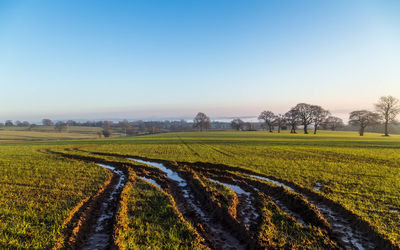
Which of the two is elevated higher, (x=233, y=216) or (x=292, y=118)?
Result: (x=292, y=118)

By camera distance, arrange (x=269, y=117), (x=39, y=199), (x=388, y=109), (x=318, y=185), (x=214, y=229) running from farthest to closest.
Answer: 1. (x=269, y=117)
2. (x=388, y=109)
3. (x=318, y=185)
4. (x=39, y=199)
5. (x=214, y=229)

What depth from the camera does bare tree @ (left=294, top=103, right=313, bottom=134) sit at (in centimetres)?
7628

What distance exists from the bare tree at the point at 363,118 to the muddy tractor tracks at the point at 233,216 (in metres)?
81.5

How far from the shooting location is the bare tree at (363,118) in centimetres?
6877

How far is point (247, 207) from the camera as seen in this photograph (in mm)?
9055

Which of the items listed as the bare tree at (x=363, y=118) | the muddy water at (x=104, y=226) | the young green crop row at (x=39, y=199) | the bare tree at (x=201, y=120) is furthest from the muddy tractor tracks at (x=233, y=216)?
the bare tree at (x=201, y=120)

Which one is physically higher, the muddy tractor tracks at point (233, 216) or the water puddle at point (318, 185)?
the water puddle at point (318, 185)

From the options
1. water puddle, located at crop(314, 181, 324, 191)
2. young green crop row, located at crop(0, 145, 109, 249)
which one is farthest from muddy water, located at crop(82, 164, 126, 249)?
water puddle, located at crop(314, 181, 324, 191)

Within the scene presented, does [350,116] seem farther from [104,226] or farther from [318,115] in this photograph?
[104,226]

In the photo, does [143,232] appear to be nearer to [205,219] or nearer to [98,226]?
[98,226]

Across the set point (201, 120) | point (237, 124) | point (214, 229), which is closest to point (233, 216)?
point (214, 229)

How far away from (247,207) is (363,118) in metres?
87.7

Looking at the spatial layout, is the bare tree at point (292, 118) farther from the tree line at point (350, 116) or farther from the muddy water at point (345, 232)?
the muddy water at point (345, 232)

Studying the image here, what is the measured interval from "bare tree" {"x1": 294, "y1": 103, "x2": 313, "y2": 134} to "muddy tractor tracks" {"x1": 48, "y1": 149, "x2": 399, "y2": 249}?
7510cm
